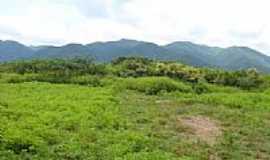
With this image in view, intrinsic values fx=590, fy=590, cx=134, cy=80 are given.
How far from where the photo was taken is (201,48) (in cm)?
16312

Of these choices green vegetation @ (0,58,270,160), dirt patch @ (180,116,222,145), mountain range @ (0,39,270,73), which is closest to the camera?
green vegetation @ (0,58,270,160)

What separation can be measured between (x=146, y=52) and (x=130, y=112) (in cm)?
10048

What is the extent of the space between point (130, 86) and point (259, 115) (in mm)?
6660

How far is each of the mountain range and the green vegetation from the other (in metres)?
75.5

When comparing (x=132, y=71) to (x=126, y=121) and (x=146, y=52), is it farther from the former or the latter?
(x=146, y=52)

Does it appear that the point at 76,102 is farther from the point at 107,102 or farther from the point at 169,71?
the point at 169,71

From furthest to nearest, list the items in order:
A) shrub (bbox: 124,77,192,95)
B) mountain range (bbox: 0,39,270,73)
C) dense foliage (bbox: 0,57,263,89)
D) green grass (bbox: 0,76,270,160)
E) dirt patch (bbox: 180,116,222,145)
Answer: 1. mountain range (bbox: 0,39,270,73)
2. dense foliage (bbox: 0,57,263,89)
3. shrub (bbox: 124,77,192,95)
4. dirt patch (bbox: 180,116,222,145)
5. green grass (bbox: 0,76,270,160)

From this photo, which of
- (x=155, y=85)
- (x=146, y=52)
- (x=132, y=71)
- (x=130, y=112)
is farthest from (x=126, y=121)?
(x=146, y=52)

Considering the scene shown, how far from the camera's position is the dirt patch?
16.4 metres

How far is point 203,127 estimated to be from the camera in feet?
58.2

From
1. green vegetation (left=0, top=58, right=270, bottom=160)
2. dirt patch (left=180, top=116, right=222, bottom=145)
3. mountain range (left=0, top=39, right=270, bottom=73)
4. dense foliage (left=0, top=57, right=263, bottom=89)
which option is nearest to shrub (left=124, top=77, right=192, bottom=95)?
green vegetation (left=0, top=58, right=270, bottom=160)

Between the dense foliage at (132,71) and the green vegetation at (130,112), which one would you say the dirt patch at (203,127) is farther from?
the dense foliage at (132,71)

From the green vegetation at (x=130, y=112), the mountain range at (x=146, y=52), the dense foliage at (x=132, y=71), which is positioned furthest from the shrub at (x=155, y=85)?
the mountain range at (x=146, y=52)

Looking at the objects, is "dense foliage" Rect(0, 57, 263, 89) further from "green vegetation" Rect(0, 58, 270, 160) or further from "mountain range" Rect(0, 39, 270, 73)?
"mountain range" Rect(0, 39, 270, 73)
